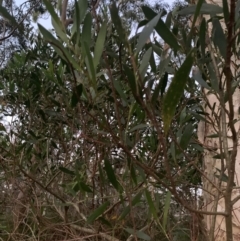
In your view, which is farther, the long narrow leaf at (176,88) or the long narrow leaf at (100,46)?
the long narrow leaf at (100,46)

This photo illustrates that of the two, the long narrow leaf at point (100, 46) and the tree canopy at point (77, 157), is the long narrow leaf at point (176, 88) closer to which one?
the long narrow leaf at point (100, 46)

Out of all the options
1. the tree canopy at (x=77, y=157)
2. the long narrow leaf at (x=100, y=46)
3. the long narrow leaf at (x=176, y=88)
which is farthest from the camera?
the tree canopy at (x=77, y=157)

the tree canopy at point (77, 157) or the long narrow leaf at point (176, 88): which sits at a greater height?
the tree canopy at point (77, 157)

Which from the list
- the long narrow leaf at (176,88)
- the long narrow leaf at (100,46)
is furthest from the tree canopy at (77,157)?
the long narrow leaf at (176,88)

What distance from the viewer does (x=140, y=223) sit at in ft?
5.54

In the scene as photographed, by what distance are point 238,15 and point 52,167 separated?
123 centimetres

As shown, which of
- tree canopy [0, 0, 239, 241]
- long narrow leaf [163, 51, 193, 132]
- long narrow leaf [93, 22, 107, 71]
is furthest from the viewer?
tree canopy [0, 0, 239, 241]

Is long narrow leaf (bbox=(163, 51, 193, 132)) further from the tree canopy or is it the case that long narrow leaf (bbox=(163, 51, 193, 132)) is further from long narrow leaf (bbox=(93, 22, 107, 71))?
the tree canopy

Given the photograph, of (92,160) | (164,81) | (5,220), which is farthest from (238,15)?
(5,220)

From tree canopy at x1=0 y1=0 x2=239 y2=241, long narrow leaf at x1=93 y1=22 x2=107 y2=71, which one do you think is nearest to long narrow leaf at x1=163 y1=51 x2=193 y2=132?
long narrow leaf at x1=93 y1=22 x2=107 y2=71

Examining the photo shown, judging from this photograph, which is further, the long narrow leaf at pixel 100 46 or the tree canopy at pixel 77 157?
the tree canopy at pixel 77 157

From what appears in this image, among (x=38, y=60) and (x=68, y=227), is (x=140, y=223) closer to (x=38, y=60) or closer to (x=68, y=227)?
(x=68, y=227)

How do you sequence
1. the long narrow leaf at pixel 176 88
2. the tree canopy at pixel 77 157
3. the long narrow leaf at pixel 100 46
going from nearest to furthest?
the long narrow leaf at pixel 176 88 → the long narrow leaf at pixel 100 46 → the tree canopy at pixel 77 157

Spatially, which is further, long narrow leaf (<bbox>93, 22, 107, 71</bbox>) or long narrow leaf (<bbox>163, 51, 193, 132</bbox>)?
long narrow leaf (<bbox>93, 22, 107, 71</bbox>)
